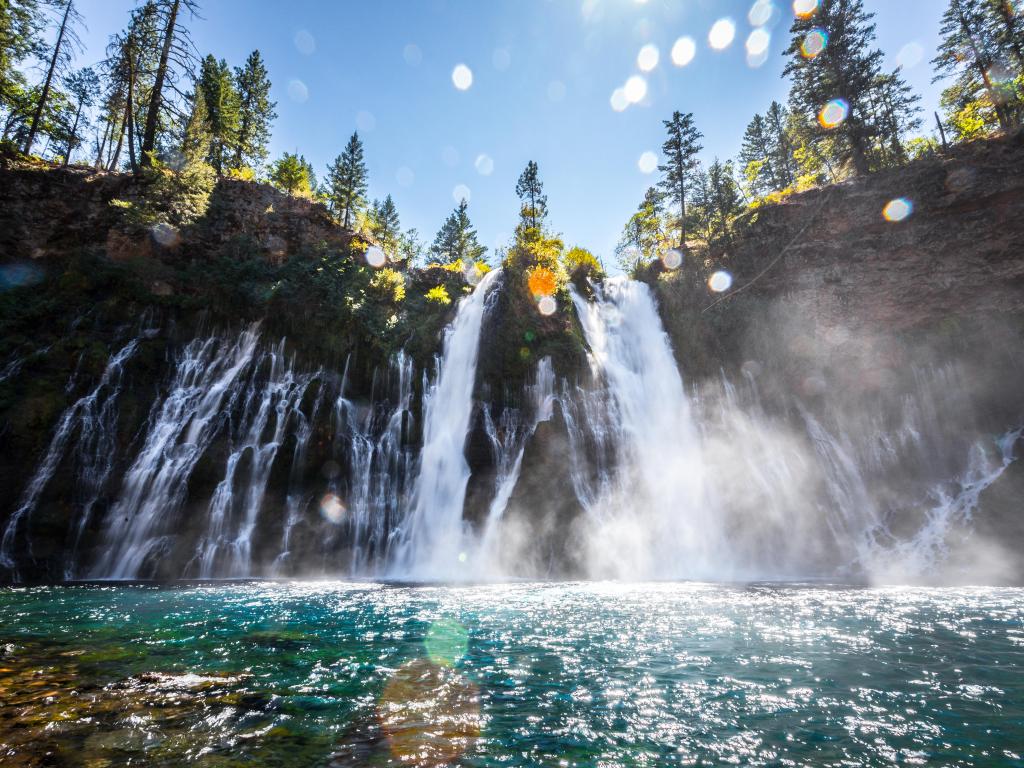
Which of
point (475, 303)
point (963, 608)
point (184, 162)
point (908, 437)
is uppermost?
point (184, 162)

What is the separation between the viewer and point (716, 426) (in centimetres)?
1998

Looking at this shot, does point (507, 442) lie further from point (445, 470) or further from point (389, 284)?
point (389, 284)

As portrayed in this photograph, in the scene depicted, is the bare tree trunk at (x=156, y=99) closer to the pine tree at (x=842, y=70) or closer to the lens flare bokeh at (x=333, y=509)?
the lens flare bokeh at (x=333, y=509)

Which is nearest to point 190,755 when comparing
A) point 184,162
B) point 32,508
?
point 32,508

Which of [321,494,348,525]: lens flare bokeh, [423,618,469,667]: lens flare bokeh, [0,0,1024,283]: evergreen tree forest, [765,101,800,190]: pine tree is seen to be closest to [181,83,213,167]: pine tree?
[0,0,1024,283]: evergreen tree forest

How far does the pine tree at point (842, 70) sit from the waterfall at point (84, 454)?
38.9 meters

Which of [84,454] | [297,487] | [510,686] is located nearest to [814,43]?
[297,487]

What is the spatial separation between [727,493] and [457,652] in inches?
584

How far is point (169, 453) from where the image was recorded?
15.8 m

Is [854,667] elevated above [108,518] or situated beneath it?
situated beneath

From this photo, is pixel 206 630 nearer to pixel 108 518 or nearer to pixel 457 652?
pixel 457 652

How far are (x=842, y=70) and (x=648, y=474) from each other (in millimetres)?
30427

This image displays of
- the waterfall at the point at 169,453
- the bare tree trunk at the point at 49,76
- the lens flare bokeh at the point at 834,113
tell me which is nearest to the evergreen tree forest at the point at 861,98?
the lens flare bokeh at the point at 834,113

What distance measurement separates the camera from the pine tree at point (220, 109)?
33375 mm
